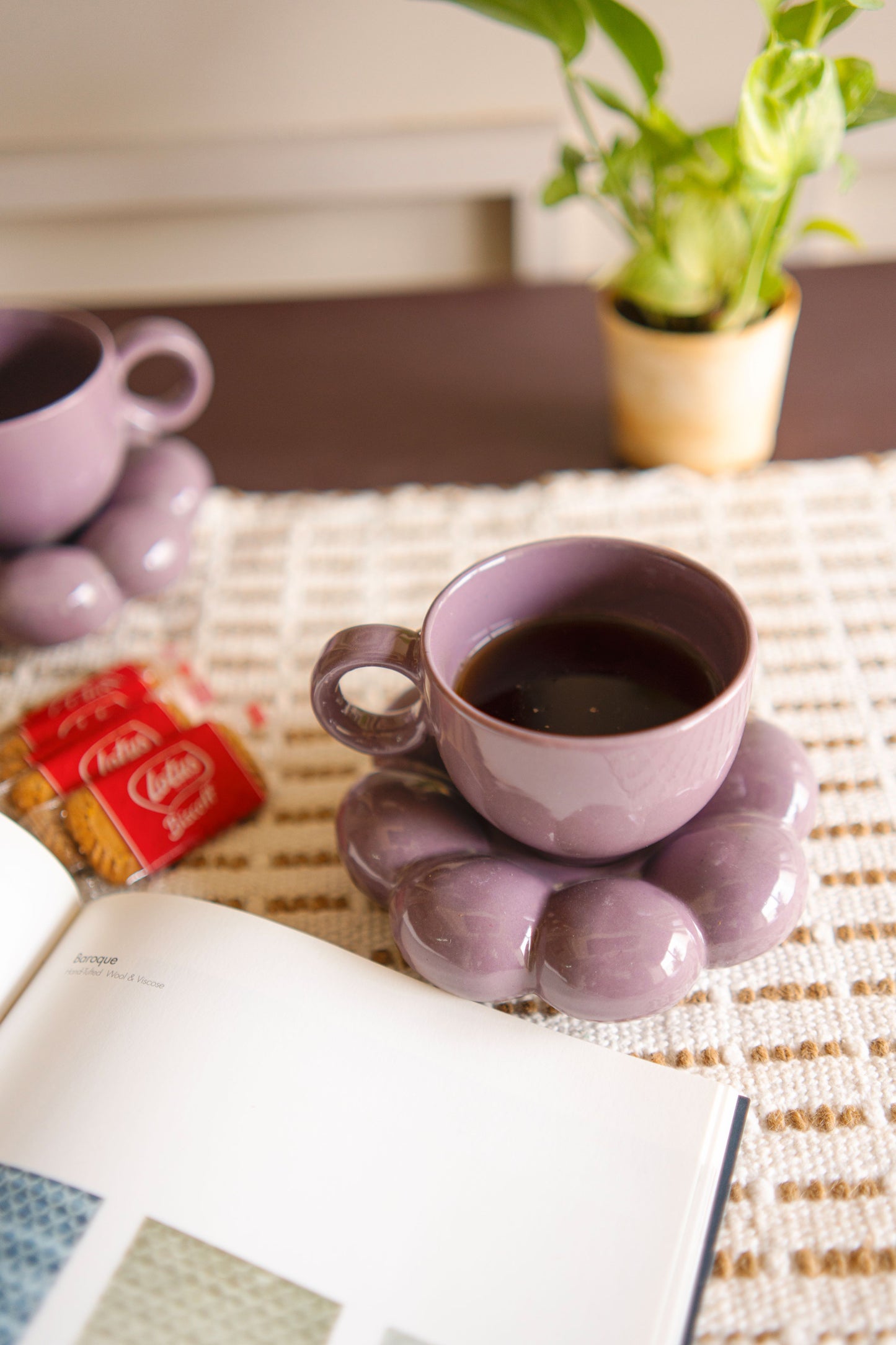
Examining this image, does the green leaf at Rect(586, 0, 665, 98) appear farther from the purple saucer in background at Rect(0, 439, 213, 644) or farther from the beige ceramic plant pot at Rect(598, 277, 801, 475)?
the purple saucer in background at Rect(0, 439, 213, 644)

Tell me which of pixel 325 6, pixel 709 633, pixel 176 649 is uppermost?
pixel 325 6

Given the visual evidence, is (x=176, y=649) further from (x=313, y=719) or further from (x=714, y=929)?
(x=714, y=929)

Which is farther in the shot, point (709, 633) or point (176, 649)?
point (176, 649)

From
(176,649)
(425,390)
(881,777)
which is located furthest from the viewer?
(425,390)

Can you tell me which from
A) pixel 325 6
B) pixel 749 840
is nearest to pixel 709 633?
pixel 749 840

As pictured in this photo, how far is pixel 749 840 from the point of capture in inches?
13.6

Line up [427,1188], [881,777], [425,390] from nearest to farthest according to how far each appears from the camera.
→ 1. [427,1188]
2. [881,777]
3. [425,390]

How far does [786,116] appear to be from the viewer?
17.6 inches

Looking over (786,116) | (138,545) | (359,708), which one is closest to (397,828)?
(359,708)

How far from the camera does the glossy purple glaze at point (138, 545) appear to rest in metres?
0.53

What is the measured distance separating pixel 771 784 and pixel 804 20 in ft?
1.21

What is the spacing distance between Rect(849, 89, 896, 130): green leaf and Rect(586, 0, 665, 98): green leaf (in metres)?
0.11

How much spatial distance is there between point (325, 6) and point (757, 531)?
579mm

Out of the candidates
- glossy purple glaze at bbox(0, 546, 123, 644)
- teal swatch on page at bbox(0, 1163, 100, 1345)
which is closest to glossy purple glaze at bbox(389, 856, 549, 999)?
teal swatch on page at bbox(0, 1163, 100, 1345)
